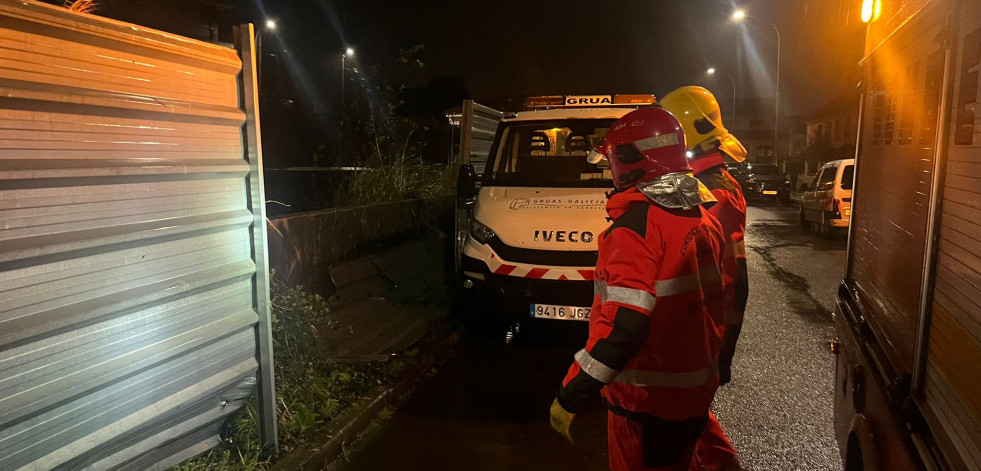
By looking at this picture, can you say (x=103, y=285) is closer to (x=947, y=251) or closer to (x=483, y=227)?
(x=947, y=251)

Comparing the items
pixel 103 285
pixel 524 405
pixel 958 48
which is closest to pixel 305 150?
pixel 524 405

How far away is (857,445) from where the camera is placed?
252 cm

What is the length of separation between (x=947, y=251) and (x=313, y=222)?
17.8 ft

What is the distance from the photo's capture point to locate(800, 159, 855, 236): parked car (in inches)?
505

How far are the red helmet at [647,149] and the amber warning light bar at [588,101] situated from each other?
5.62m

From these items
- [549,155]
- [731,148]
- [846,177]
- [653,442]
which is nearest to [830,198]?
[846,177]

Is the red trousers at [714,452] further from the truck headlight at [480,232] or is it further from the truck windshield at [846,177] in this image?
the truck windshield at [846,177]

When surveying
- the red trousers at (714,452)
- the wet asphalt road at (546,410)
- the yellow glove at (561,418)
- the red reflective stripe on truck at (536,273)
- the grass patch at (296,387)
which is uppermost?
the yellow glove at (561,418)

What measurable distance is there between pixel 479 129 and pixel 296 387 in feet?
15.3

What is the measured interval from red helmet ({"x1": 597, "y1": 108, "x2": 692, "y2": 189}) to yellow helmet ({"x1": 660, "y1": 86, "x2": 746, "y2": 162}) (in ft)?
3.89

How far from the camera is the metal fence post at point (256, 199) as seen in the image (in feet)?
10.3

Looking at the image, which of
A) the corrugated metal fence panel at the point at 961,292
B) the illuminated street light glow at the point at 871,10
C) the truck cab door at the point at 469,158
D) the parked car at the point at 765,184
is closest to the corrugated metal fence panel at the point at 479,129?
the truck cab door at the point at 469,158

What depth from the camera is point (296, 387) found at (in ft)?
13.9

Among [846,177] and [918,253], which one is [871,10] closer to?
[918,253]
